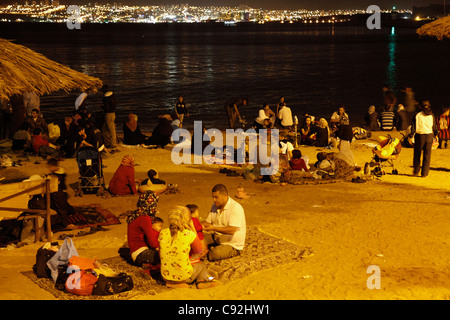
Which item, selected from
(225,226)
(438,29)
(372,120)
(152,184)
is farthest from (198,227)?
(372,120)

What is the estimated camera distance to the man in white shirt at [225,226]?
725 cm

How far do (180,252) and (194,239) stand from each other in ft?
0.83

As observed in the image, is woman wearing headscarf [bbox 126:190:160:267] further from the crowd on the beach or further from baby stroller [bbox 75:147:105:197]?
baby stroller [bbox 75:147:105:197]

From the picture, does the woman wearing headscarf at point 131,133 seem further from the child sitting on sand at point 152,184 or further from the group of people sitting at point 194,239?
the group of people sitting at point 194,239

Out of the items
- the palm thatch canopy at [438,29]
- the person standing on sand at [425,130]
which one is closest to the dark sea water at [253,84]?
the person standing on sand at [425,130]

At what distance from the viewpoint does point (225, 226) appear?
7359 millimetres

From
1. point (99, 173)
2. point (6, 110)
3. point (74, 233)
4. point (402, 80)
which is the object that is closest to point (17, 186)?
point (74, 233)

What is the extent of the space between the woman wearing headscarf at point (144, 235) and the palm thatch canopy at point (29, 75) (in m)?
3.17

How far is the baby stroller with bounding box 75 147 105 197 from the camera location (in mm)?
11172

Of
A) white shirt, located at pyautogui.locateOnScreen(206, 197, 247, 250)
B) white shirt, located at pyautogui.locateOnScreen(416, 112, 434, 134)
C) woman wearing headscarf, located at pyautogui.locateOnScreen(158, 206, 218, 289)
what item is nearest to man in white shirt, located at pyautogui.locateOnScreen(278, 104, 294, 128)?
white shirt, located at pyautogui.locateOnScreen(416, 112, 434, 134)

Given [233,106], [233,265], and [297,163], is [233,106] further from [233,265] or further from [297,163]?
[233,265]

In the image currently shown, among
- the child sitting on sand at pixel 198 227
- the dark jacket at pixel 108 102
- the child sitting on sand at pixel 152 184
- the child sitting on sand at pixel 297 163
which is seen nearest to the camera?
the child sitting on sand at pixel 198 227

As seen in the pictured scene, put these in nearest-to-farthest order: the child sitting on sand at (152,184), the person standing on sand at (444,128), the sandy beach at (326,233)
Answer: the sandy beach at (326,233) → the child sitting on sand at (152,184) → the person standing on sand at (444,128)
